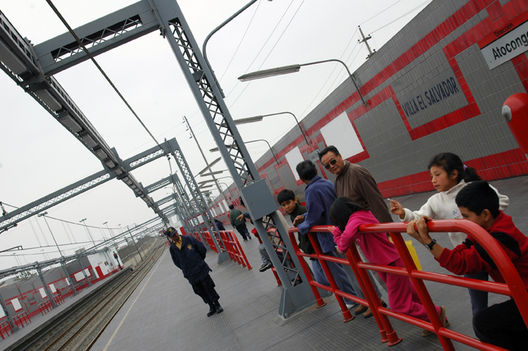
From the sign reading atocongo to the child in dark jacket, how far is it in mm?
7031

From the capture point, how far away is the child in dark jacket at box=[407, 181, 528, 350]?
2268 mm

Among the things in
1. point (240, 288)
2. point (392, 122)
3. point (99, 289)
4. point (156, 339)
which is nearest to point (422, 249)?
point (240, 288)

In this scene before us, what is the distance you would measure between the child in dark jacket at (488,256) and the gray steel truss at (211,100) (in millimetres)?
3909

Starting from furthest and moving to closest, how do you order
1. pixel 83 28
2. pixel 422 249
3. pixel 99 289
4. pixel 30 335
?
pixel 99 289, pixel 30 335, pixel 83 28, pixel 422 249

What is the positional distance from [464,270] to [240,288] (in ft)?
25.2

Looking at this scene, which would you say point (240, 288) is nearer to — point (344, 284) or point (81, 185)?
point (344, 284)

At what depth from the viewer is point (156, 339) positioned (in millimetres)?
8055

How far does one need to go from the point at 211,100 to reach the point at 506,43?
5965mm

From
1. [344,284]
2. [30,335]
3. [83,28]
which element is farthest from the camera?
[30,335]

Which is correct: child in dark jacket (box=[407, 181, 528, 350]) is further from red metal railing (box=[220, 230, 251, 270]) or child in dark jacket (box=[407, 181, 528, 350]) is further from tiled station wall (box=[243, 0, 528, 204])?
red metal railing (box=[220, 230, 251, 270])

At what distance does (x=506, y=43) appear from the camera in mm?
8719

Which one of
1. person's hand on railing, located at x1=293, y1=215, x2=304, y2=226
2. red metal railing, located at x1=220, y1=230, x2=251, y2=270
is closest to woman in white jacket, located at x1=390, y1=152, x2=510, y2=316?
person's hand on railing, located at x1=293, y1=215, x2=304, y2=226

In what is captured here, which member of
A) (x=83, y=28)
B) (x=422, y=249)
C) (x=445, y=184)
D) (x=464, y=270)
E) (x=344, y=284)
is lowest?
(x=422, y=249)

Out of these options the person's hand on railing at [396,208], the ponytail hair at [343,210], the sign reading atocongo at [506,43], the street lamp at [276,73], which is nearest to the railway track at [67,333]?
the street lamp at [276,73]
